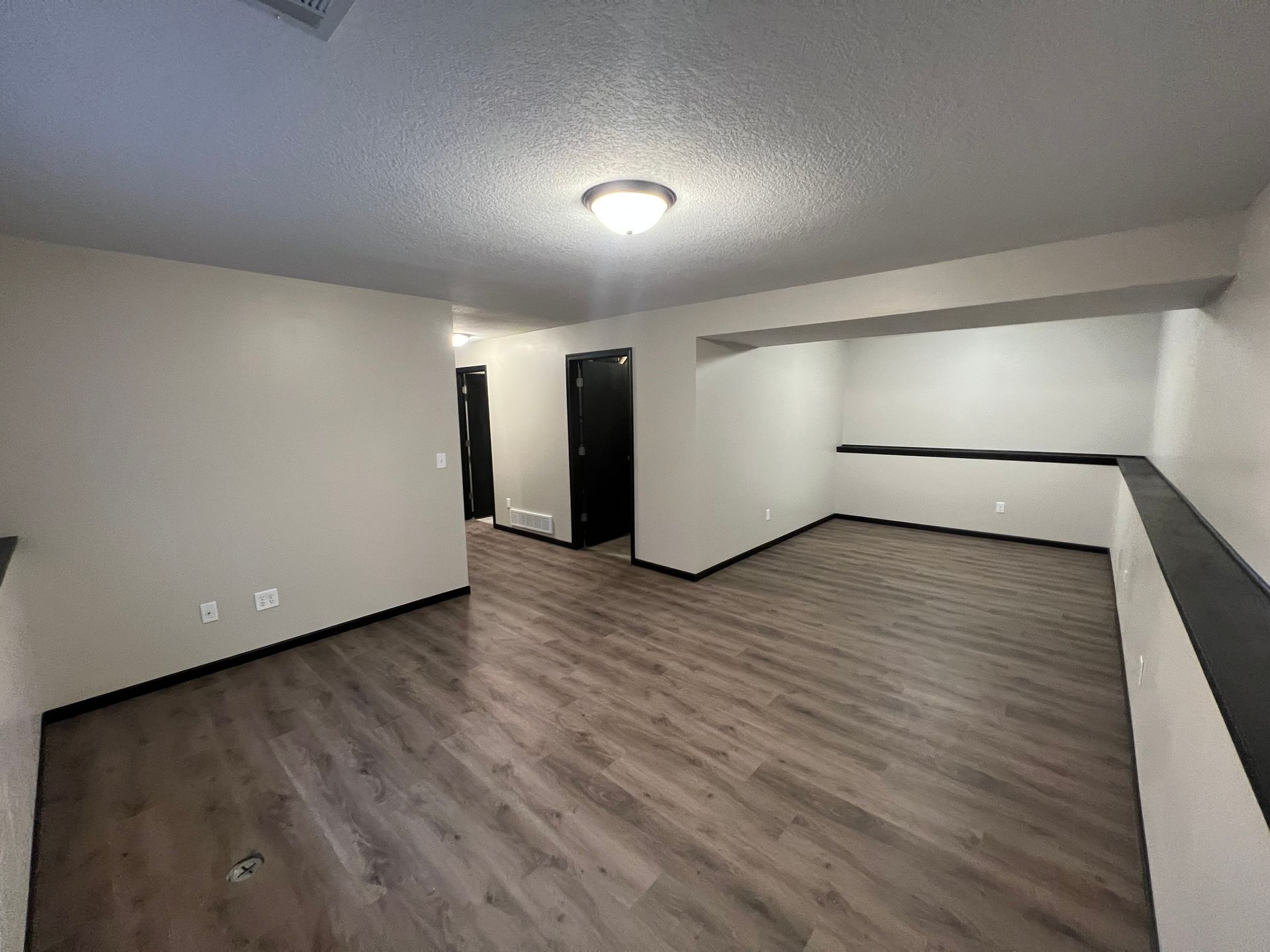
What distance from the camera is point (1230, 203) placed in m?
1.88

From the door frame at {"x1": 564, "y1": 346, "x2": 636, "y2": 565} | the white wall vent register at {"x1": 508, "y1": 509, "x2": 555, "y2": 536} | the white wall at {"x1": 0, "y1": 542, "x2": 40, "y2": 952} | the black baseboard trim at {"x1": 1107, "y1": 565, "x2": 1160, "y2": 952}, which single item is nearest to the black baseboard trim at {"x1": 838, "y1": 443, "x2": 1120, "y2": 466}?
the black baseboard trim at {"x1": 1107, "y1": 565, "x2": 1160, "y2": 952}

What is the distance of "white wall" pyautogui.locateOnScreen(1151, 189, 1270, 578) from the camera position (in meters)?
1.53

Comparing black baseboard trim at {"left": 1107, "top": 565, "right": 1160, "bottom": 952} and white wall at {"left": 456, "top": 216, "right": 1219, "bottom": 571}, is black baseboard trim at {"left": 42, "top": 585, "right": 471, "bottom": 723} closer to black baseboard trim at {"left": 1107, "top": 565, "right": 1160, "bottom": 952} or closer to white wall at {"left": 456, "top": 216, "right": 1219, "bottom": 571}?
white wall at {"left": 456, "top": 216, "right": 1219, "bottom": 571}

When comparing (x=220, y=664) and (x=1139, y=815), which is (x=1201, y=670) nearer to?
(x=1139, y=815)

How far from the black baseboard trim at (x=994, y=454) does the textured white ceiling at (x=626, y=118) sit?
11.8ft

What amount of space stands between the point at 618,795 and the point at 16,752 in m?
2.15

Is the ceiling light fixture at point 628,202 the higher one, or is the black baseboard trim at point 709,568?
the ceiling light fixture at point 628,202

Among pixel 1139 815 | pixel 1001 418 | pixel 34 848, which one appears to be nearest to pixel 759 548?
pixel 1001 418

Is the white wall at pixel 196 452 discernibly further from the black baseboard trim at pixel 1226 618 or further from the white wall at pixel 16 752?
the black baseboard trim at pixel 1226 618

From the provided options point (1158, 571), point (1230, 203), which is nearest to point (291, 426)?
point (1158, 571)

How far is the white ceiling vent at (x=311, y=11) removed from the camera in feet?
2.99

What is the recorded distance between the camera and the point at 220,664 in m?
2.90

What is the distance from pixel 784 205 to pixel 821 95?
700 millimetres

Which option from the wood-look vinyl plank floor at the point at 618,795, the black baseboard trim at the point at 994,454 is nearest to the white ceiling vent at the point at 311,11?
the wood-look vinyl plank floor at the point at 618,795
